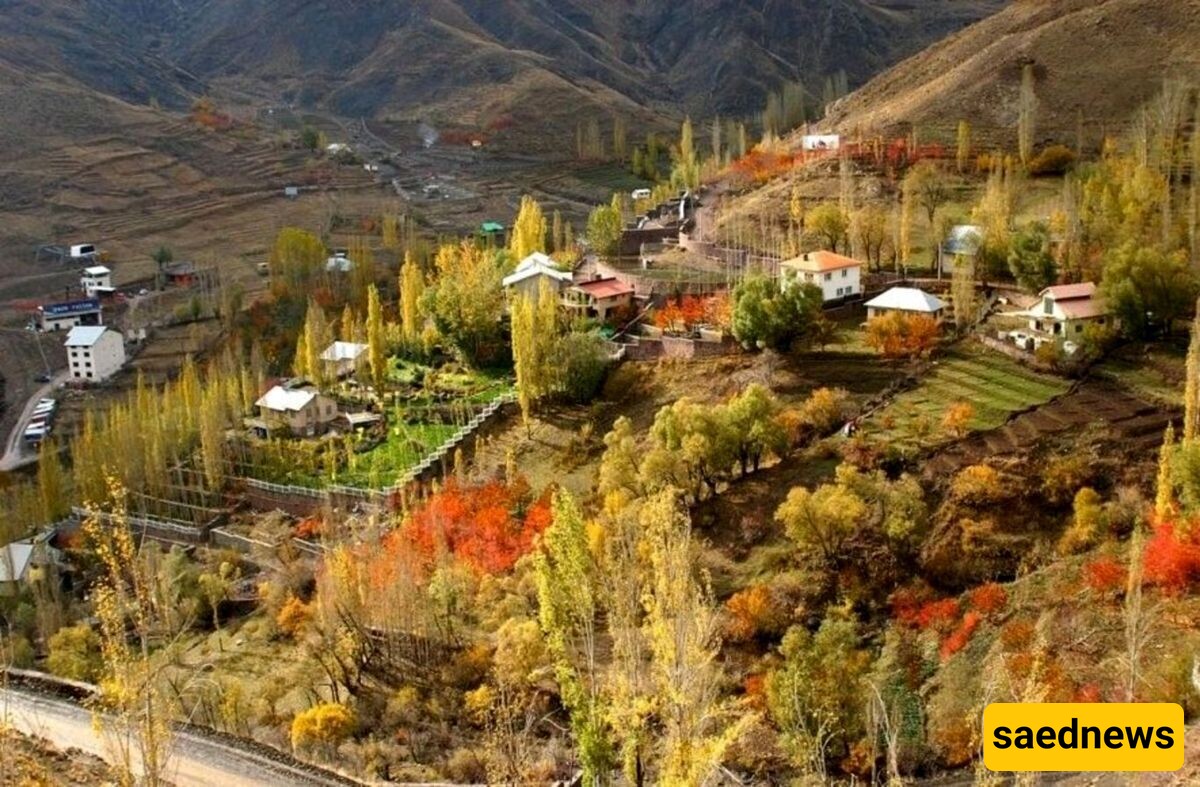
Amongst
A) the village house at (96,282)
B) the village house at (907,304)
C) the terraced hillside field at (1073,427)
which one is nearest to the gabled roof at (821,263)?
the village house at (907,304)

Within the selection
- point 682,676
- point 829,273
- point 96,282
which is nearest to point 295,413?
point 829,273

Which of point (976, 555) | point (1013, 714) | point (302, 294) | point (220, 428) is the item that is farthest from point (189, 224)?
point (1013, 714)

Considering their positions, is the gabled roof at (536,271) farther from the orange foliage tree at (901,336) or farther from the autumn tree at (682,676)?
the autumn tree at (682,676)

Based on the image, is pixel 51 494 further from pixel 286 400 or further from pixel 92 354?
pixel 92 354

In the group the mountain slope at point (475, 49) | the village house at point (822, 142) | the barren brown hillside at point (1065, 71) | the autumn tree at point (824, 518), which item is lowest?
the autumn tree at point (824, 518)

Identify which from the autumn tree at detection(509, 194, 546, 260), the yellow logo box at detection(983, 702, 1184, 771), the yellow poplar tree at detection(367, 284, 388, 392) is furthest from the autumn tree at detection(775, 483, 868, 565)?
the autumn tree at detection(509, 194, 546, 260)

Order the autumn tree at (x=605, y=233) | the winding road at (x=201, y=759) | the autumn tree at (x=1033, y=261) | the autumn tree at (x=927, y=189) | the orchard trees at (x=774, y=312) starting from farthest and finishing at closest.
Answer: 1. the autumn tree at (x=605, y=233)
2. the autumn tree at (x=927, y=189)
3. the autumn tree at (x=1033, y=261)
4. the orchard trees at (x=774, y=312)
5. the winding road at (x=201, y=759)

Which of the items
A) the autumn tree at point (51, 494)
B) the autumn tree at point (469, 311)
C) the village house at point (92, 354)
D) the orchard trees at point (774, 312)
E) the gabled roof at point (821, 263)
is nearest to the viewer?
the orchard trees at point (774, 312)
